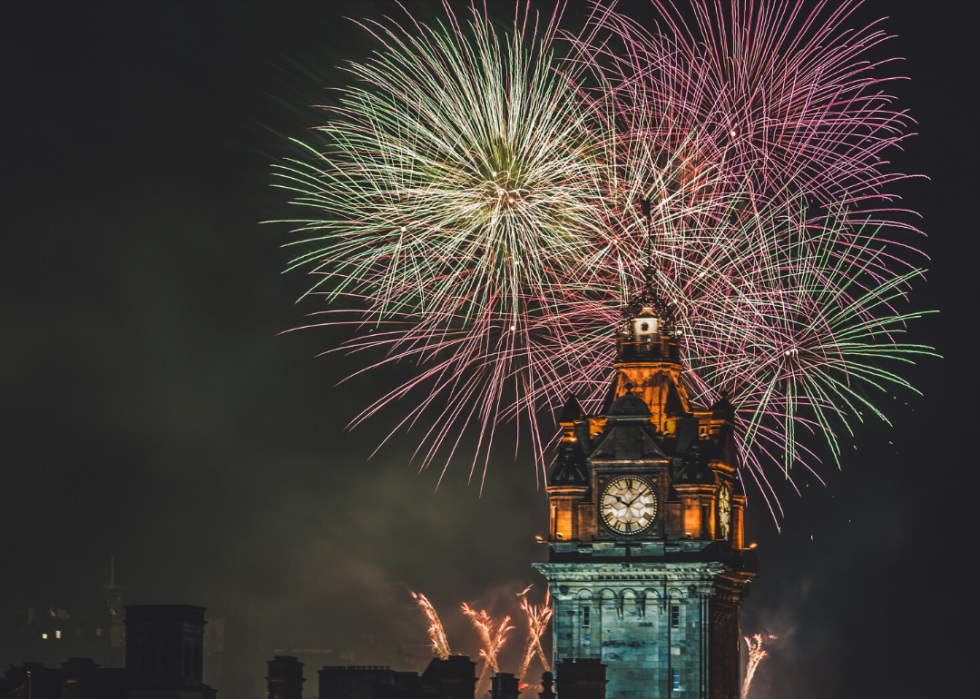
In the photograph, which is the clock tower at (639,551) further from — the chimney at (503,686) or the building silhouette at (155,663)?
the building silhouette at (155,663)

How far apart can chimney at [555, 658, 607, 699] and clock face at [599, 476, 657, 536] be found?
1255 centimetres

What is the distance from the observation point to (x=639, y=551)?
415 ft

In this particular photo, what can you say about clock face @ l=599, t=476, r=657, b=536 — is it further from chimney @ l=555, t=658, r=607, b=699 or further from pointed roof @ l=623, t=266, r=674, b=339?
chimney @ l=555, t=658, r=607, b=699

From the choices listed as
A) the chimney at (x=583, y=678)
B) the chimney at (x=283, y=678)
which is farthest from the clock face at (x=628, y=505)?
the chimney at (x=283, y=678)

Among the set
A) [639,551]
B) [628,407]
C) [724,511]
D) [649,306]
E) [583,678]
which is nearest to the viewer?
[583,678]

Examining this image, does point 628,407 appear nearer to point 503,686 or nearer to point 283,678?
point 503,686

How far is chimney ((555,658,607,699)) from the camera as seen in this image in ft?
384

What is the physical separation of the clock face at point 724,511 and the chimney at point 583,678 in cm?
1645

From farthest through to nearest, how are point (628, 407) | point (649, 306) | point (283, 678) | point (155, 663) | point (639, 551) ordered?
point (649, 306)
point (628, 407)
point (639, 551)
point (283, 678)
point (155, 663)

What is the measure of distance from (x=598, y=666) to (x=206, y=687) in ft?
86.6

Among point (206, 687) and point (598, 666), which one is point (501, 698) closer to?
point (598, 666)

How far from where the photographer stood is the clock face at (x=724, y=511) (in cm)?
12938

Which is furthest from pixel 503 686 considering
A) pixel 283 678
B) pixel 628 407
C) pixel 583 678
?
pixel 628 407

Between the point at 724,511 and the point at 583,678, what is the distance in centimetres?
2029
